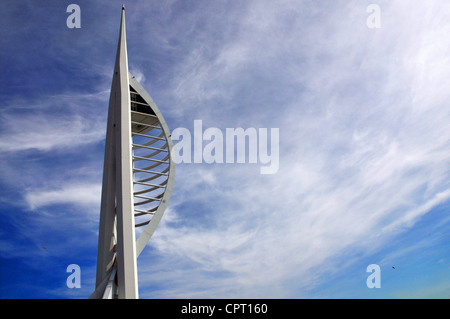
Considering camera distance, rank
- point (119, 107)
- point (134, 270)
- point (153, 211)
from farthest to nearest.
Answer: point (153, 211)
point (119, 107)
point (134, 270)

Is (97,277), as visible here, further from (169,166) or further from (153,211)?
(169,166)

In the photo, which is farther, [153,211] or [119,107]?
[153,211]

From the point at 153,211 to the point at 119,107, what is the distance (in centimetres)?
855
